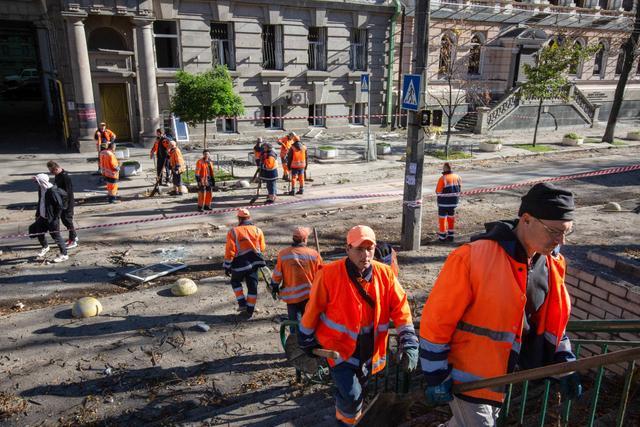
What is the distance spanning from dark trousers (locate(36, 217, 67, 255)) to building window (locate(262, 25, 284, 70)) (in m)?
14.9

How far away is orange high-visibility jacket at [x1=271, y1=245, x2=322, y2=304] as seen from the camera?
5711 mm

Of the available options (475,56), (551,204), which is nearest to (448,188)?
(551,204)

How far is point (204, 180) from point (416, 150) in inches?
214

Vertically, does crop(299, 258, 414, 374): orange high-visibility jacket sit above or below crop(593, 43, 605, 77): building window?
below

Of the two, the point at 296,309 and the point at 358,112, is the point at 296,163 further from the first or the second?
the point at 358,112

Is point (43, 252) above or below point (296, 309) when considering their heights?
below

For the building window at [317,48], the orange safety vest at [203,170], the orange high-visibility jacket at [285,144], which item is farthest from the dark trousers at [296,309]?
the building window at [317,48]

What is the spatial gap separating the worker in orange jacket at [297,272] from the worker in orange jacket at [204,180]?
6665 mm

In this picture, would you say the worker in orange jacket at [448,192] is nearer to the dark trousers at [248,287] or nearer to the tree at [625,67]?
the dark trousers at [248,287]

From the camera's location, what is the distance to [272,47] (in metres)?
22.5

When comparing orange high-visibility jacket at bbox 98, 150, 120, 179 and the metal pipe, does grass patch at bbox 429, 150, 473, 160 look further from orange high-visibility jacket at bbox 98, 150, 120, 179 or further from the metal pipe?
orange high-visibility jacket at bbox 98, 150, 120, 179

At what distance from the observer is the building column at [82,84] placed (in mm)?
17281

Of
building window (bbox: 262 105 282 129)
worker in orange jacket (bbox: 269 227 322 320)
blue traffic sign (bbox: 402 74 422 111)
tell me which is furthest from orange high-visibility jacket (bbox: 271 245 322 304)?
building window (bbox: 262 105 282 129)

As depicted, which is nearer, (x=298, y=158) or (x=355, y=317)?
(x=355, y=317)
